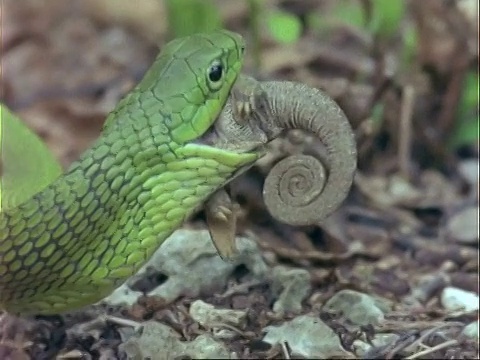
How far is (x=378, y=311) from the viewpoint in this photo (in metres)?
1.65

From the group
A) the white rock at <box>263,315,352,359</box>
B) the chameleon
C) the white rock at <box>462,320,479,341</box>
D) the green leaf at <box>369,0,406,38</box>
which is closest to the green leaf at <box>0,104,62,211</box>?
the chameleon

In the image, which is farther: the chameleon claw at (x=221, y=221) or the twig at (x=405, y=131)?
the twig at (x=405, y=131)

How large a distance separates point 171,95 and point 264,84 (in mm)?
149

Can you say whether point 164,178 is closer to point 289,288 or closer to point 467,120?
point 289,288

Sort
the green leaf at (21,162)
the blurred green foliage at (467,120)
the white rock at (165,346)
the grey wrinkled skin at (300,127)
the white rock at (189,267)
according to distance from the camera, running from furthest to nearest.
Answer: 1. the blurred green foliage at (467,120)
2. the green leaf at (21,162)
3. the white rock at (189,267)
4. the grey wrinkled skin at (300,127)
5. the white rock at (165,346)

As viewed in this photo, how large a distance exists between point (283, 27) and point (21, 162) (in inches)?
76.4

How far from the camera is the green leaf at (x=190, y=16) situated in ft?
8.89

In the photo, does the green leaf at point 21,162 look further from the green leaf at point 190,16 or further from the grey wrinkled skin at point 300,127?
the green leaf at point 190,16

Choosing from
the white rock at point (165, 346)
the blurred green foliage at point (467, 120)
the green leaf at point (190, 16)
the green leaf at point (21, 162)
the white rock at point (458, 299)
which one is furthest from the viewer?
the blurred green foliage at point (467, 120)

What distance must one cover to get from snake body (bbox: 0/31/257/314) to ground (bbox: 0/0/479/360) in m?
0.08

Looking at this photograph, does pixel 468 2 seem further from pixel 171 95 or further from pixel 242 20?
pixel 171 95

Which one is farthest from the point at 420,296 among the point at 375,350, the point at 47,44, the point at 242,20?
the point at 47,44

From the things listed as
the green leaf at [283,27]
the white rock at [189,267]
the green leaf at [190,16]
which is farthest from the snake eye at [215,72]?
the green leaf at [283,27]

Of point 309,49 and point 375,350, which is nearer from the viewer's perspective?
point 375,350
